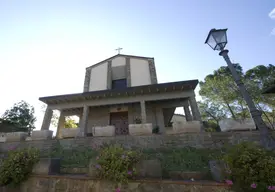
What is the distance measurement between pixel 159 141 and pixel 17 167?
458 cm

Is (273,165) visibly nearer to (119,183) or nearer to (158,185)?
(158,185)

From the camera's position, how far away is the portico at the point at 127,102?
23.3ft

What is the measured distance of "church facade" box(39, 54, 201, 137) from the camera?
710cm

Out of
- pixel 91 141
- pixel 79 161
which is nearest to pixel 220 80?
pixel 91 141

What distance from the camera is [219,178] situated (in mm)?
2309

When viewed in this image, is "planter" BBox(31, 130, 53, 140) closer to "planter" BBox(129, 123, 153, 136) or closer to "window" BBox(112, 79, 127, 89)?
"planter" BBox(129, 123, 153, 136)

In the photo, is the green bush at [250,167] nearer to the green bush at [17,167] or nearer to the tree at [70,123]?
the green bush at [17,167]

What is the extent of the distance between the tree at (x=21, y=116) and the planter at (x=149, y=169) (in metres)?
17.8

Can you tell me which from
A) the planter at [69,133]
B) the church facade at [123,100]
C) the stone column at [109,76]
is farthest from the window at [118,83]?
the planter at [69,133]

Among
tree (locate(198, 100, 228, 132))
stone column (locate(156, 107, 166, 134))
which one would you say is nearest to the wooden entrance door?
stone column (locate(156, 107, 166, 134))

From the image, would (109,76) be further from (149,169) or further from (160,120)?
A: (149,169)

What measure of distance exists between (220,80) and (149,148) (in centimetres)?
1156

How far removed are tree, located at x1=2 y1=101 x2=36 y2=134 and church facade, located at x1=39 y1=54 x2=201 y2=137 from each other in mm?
9210

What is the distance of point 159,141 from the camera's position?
5398mm
